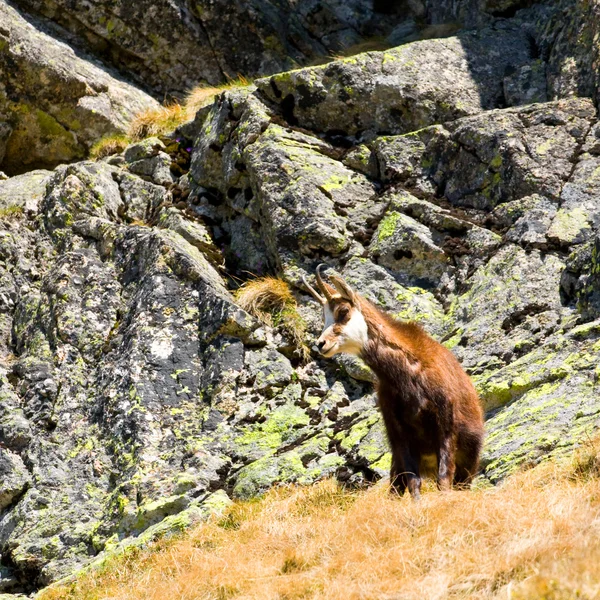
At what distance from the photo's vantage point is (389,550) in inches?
258

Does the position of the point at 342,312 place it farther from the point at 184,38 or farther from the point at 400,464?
the point at 184,38

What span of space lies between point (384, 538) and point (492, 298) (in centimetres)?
479

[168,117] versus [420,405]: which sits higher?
[168,117]

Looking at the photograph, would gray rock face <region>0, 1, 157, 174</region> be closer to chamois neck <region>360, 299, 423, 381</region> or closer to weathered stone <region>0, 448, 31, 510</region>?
weathered stone <region>0, 448, 31, 510</region>

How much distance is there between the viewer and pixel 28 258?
13.5 metres

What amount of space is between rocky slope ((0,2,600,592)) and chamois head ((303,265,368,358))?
150 centimetres

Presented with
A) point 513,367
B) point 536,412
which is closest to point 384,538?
point 536,412

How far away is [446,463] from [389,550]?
1.79 m

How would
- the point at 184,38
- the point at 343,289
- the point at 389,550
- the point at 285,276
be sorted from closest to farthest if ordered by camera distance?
the point at 389,550 → the point at 343,289 → the point at 285,276 → the point at 184,38

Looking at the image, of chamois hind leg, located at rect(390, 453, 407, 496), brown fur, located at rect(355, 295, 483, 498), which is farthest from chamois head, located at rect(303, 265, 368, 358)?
chamois hind leg, located at rect(390, 453, 407, 496)

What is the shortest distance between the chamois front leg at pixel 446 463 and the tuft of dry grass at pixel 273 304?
13.1 ft

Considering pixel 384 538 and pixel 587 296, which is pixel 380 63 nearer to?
pixel 587 296

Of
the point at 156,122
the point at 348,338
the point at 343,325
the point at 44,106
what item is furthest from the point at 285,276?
the point at 44,106

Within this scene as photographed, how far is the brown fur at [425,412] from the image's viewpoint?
8.31m
